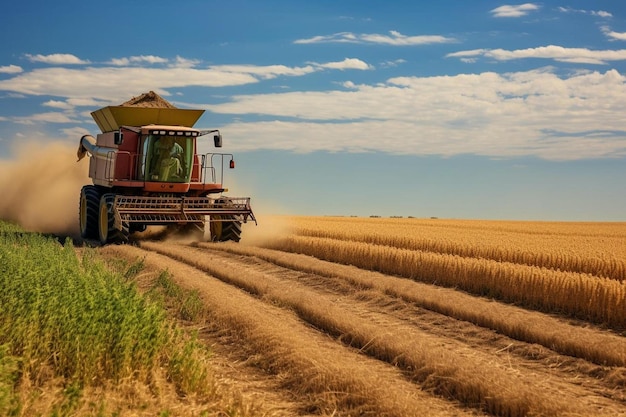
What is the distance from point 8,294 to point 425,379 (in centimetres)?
421

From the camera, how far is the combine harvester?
2009 cm

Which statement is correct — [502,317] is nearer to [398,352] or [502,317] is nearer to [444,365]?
[398,352]

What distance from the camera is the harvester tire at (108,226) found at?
784 inches

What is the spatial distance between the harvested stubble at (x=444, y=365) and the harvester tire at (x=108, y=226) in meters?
9.08

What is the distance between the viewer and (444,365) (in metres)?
7.77

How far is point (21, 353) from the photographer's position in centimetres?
675

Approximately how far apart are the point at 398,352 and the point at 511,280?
5141 mm

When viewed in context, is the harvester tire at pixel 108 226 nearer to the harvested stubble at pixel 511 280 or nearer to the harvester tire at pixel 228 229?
the harvester tire at pixel 228 229

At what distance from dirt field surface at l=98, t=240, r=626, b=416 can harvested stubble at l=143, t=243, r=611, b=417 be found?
0.05 ft

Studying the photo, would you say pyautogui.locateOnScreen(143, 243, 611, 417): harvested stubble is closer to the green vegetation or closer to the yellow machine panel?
the green vegetation

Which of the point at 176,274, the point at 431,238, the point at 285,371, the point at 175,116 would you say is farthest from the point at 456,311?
the point at 175,116

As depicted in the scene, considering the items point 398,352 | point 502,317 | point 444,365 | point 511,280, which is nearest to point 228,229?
point 511,280

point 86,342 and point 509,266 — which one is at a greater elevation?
point 509,266

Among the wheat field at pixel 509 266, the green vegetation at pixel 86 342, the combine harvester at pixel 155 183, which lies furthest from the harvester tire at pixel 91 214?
the green vegetation at pixel 86 342
